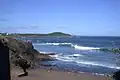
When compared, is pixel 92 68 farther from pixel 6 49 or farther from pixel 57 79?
pixel 6 49

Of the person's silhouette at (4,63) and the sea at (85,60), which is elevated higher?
the person's silhouette at (4,63)

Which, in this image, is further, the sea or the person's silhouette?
the sea

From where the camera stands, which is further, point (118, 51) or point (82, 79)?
point (118, 51)

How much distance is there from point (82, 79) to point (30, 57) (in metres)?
11.2

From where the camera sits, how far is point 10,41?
31.2 meters

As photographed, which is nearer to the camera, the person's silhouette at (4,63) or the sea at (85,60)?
the person's silhouette at (4,63)

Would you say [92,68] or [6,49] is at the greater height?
[6,49]

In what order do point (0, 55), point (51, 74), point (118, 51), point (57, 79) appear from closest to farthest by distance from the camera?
point (0, 55) → point (57, 79) → point (51, 74) → point (118, 51)

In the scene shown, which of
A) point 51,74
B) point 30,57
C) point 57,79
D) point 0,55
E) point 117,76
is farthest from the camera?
point 30,57

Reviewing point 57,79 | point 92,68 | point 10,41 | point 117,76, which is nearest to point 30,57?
point 10,41

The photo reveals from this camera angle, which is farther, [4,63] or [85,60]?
[85,60]

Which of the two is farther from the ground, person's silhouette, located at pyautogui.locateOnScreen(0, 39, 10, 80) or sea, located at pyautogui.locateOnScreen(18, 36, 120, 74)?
person's silhouette, located at pyautogui.locateOnScreen(0, 39, 10, 80)

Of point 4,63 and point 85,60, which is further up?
point 4,63

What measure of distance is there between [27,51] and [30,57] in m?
0.92
